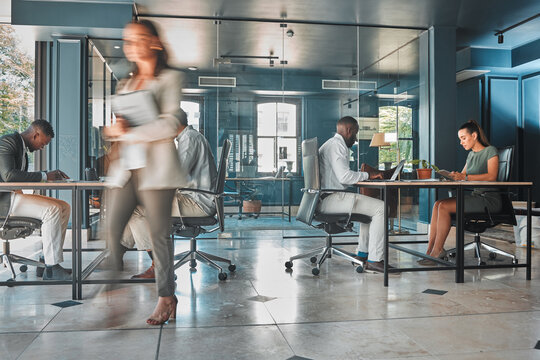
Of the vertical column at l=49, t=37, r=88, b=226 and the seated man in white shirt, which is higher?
the vertical column at l=49, t=37, r=88, b=226

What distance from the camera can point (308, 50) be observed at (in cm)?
662

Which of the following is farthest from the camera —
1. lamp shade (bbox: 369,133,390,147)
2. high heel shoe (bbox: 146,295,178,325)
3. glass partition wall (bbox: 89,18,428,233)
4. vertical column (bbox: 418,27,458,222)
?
lamp shade (bbox: 369,133,390,147)

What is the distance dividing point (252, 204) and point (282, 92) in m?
1.56

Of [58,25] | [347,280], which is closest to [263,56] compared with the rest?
[58,25]

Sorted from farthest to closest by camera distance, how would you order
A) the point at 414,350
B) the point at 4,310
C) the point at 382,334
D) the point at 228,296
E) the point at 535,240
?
the point at 535,240, the point at 228,296, the point at 4,310, the point at 382,334, the point at 414,350

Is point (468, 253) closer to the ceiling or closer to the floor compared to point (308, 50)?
closer to the floor

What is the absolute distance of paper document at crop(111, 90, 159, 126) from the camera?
2.05 meters

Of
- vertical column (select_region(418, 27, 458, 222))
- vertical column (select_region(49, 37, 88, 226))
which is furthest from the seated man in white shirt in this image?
vertical column (select_region(418, 27, 458, 222))

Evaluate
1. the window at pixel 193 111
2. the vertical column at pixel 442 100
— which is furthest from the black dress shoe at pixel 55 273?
the vertical column at pixel 442 100

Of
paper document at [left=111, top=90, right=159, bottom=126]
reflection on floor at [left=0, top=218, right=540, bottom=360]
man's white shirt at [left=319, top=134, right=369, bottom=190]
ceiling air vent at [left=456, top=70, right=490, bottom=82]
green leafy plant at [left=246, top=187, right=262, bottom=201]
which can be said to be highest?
ceiling air vent at [left=456, top=70, right=490, bottom=82]

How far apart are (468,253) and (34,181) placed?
4.06 meters

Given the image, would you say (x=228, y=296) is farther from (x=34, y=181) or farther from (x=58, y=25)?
(x=58, y=25)

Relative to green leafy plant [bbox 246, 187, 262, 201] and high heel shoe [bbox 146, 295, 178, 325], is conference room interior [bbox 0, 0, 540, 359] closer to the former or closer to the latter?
green leafy plant [bbox 246, 187, 262, 201]

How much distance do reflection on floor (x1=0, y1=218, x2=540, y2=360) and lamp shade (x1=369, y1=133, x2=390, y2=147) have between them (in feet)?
9.55
